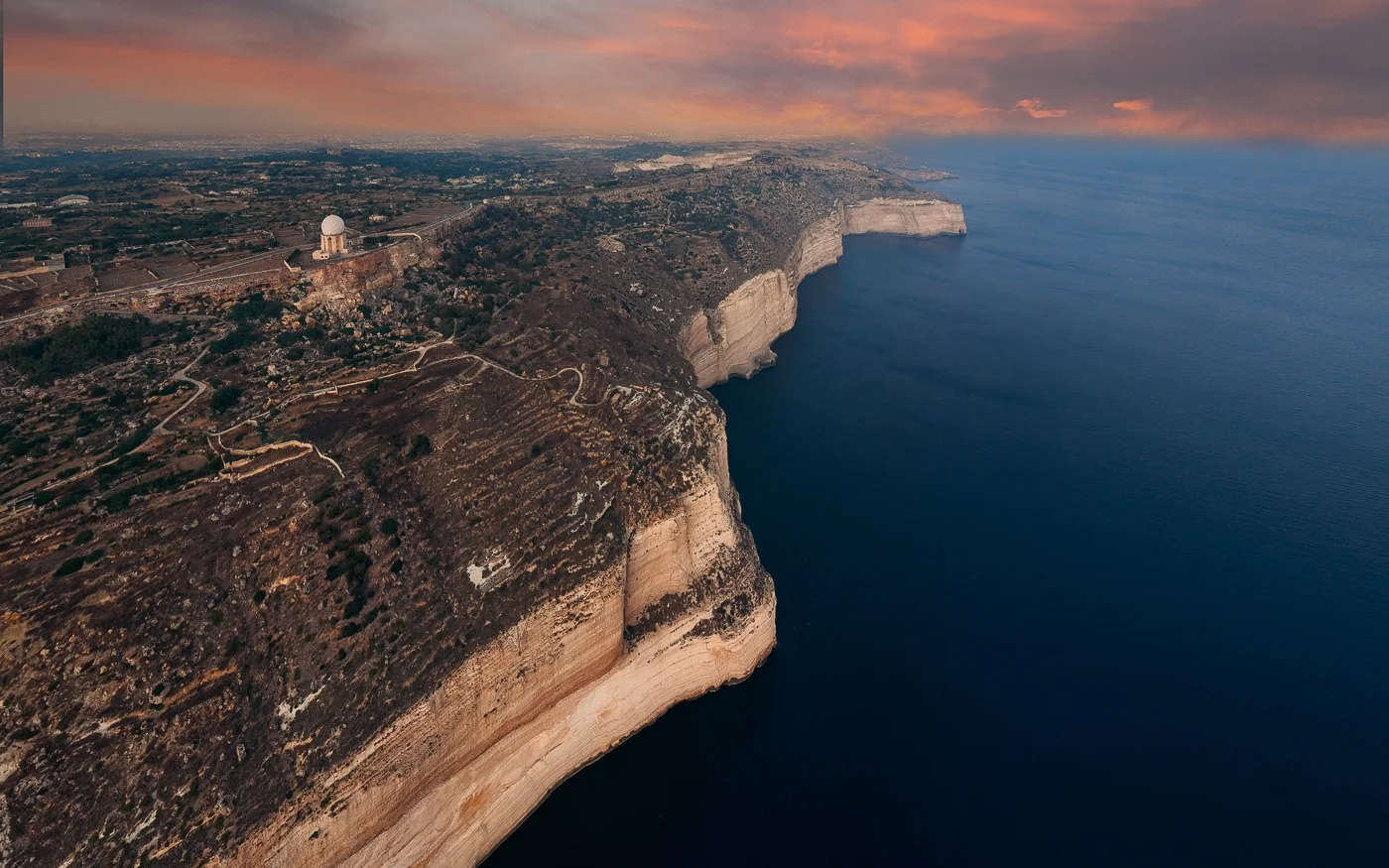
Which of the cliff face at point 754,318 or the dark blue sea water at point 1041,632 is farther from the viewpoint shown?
the cliff face at point 754,318

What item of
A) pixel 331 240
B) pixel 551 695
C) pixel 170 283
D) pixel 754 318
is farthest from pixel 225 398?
pixel 754 318

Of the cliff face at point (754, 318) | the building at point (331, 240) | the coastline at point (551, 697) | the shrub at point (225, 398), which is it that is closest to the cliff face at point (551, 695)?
the coastline at point (551, 697)

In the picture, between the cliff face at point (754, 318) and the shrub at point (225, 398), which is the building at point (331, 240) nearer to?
the shrub at point (225, 398)

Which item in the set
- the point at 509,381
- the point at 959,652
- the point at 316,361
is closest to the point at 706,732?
the point at 959,652

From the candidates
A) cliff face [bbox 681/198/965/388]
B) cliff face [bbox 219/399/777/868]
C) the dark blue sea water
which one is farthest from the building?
the dark blue sea water

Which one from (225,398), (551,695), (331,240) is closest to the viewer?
(551,695)

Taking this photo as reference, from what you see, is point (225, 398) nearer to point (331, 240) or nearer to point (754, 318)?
point (331, 240)

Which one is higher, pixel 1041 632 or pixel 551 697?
pixel 551 697

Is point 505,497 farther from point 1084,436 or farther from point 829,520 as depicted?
point 1084,436
